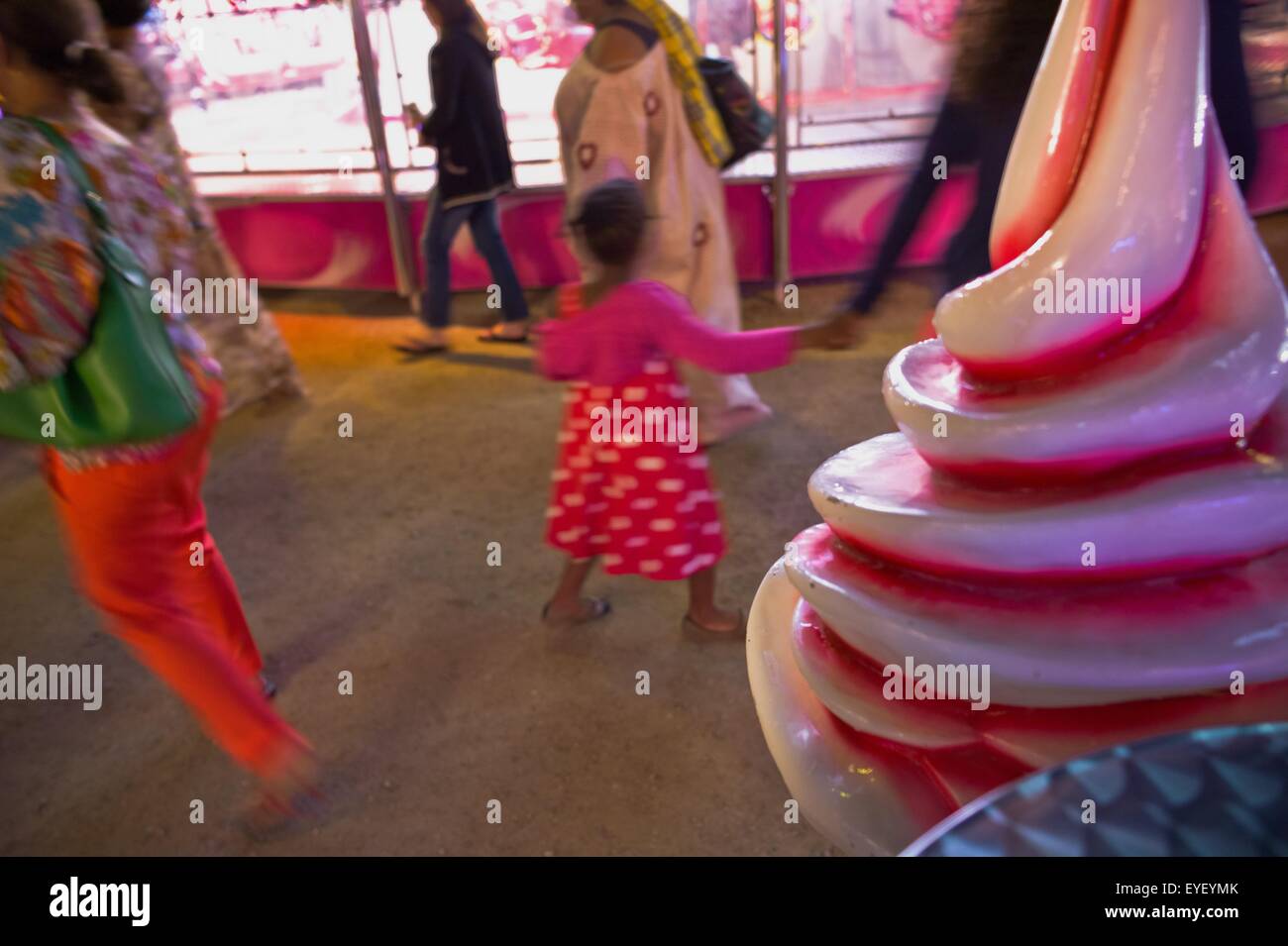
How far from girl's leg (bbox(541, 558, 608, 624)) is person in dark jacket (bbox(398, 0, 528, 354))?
237 centimetres

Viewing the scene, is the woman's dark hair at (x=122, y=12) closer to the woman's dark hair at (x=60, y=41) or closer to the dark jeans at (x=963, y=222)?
the woman's dark hair at (x=60, y=41)

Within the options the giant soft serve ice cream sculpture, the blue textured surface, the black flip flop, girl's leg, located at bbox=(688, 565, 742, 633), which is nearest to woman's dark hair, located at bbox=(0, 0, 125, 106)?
the giant soft serve ice cream sculpture

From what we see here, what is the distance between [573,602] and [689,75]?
1673mm

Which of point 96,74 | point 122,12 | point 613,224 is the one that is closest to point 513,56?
point 122,12

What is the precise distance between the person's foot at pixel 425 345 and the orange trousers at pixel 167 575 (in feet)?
9.19

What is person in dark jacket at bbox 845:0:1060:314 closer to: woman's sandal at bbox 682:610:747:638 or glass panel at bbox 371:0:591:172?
woman's sandal at bbox 682:610:747:638

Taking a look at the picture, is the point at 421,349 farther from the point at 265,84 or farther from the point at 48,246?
the point at 48,246

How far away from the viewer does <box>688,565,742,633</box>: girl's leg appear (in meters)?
2.52

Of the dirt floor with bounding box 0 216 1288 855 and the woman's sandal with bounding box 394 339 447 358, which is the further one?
the woman's sandal with bounding box 394 339 447 358

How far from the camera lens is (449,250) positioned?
4.73 meters

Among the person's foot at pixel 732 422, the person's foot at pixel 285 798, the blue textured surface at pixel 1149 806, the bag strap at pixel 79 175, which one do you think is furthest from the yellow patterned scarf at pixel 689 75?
the blue textured surface at pixel 1149 806

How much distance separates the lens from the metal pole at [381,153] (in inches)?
193
